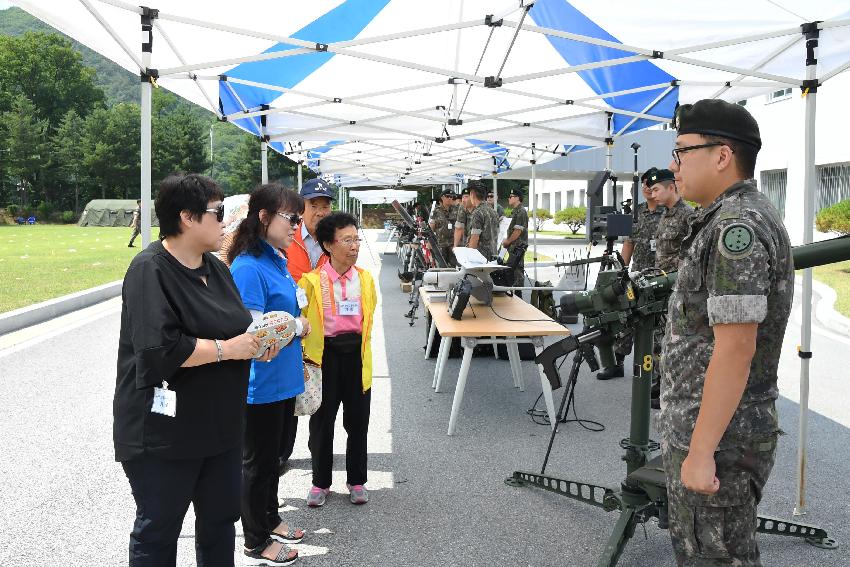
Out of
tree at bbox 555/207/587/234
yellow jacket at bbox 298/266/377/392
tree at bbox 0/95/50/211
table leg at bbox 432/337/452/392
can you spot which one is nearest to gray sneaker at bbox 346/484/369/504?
yellow jacket at bbox 298/266/377/392

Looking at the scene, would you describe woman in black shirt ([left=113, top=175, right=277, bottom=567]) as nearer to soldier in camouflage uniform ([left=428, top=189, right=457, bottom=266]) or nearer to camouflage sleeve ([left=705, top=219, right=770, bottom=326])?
camouflage sleeve ([left=705, top=219, right=770, bottom=326])

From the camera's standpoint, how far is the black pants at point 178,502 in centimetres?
219

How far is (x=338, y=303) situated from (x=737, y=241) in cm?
236

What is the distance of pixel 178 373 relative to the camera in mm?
2197

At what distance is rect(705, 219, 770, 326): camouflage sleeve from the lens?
1708 mm

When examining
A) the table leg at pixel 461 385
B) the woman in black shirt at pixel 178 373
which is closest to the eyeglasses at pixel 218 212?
the woman in black shirt at pixel 178 373

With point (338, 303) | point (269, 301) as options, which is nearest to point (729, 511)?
point (269, 301)

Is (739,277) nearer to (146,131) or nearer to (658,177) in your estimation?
(146,131)

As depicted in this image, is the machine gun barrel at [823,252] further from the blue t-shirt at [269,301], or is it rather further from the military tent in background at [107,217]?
the military tent in background at [107,217]

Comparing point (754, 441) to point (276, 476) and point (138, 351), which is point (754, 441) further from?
point (276, 476)

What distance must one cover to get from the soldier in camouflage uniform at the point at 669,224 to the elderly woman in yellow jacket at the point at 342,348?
2.85m

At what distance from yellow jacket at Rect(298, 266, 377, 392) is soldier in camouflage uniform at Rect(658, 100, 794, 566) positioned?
1.99 metres

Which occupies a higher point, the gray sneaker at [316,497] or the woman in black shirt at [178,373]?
the woman in black shirt at [178,373]

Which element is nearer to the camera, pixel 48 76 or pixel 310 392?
pixel 310 392
